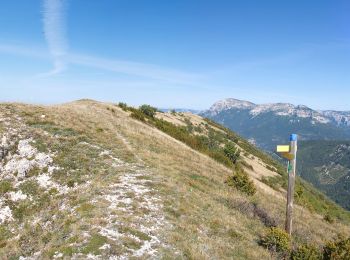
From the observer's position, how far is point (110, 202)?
17.0 metres

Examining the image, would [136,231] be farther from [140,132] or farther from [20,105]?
[20,105]

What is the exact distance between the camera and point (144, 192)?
61.2 feet

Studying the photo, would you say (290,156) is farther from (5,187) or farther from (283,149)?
(5,187)

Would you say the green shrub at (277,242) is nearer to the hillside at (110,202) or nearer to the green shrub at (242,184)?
the hillside at (110,202)

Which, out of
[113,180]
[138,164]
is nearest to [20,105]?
[138,164]

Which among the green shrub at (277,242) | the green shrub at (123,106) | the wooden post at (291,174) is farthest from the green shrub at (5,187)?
the green shrub at (123,106)

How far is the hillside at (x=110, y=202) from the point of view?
44.6 ft

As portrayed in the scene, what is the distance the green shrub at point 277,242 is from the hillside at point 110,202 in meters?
0.44

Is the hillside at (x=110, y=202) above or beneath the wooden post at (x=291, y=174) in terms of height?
beneath

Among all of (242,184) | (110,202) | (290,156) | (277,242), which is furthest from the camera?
(242,184)

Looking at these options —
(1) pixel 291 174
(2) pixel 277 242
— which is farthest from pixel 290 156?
(2) pixel 277 242

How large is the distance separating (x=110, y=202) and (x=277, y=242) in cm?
809

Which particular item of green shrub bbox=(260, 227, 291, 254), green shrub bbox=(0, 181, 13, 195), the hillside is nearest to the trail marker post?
green shrub bbox=(260, 227, 291, 254)

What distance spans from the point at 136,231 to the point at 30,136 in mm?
15087
